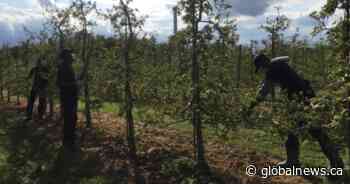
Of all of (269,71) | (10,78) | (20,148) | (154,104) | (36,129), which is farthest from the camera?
(10,78)

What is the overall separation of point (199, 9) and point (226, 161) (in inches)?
123

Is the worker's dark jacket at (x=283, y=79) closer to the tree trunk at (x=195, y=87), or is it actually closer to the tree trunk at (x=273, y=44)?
the tree trunk at (x=195, y=87)

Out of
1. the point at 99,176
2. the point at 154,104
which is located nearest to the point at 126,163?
the point at 99,176

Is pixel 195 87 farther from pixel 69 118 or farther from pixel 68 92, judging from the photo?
pixel 69 118

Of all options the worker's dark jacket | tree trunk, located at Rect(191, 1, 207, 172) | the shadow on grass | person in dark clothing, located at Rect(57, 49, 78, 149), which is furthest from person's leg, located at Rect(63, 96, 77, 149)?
the worker's dark jacket

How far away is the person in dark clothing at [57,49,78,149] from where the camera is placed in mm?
8062

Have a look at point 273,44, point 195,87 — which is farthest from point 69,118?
point 273,44

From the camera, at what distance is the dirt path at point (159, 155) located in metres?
6.56

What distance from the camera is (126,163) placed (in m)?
7.36

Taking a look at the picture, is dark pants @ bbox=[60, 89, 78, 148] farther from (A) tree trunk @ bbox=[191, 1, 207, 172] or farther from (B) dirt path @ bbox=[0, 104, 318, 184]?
(A) tree trunk @ bbox=[191, 1, 207, 172]

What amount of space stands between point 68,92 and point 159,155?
2.52m

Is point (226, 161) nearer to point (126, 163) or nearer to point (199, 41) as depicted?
point (126, 163)

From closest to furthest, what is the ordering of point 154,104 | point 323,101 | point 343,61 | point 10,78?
1. point 323,101
2. point 343,61
3. point 154,104
4. point 10,78

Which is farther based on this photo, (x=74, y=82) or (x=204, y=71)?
(x=74, y=82)
